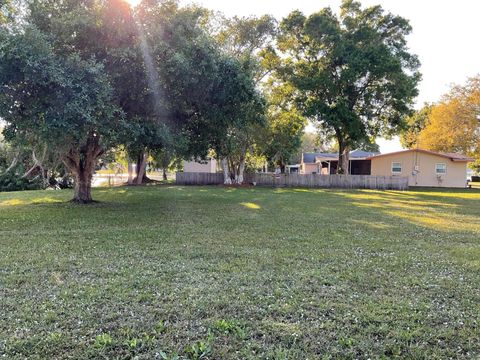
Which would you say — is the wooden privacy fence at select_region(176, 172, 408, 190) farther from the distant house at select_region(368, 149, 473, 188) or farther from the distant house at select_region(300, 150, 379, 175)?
the distant house at select_region(300, 150, 379, 175)

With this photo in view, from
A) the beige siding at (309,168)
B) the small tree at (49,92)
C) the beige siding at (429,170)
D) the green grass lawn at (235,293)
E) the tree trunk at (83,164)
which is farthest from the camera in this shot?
the beige siding at (309,168)

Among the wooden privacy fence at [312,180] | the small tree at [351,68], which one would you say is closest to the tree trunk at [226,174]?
the wooden privacy fence at [312,180]

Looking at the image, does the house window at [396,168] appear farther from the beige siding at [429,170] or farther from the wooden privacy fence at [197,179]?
the wooden privacy fence at [197,179]

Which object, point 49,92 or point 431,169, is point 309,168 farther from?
point 49,92

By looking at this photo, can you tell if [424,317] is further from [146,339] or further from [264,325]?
[146,339]

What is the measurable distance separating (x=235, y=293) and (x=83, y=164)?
10.0m

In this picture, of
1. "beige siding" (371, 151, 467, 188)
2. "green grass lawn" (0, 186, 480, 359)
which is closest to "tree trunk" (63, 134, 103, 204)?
"green grass lawn" (0, 186, 480, 359)

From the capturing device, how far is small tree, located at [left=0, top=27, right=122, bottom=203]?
7160mm

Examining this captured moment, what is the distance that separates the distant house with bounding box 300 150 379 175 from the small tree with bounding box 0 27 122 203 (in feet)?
85.6

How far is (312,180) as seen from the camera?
25312 mm

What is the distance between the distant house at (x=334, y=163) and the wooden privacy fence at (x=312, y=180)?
20.1 feet

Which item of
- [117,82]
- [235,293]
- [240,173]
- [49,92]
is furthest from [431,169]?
[235,293]

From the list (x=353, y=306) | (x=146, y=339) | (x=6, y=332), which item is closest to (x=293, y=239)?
(x=353, y=306)

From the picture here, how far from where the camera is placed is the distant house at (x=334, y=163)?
32781 millimetres
